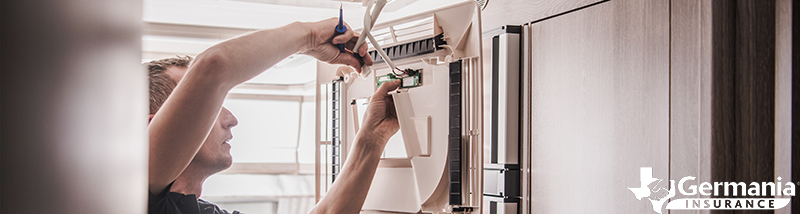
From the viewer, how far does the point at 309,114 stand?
2650mm

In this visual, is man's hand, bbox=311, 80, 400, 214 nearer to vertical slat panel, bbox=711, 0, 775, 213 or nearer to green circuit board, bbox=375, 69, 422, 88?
green circuit board, bbox=375, 69, 422, 88

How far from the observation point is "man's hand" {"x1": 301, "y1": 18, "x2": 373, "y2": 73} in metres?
0.96

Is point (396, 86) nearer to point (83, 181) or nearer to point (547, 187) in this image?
point (547, 187)

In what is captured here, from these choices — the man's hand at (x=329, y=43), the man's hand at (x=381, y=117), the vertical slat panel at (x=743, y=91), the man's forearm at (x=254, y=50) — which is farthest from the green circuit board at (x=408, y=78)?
the vertical slat panel at (x=743, y=91)

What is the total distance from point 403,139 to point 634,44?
0.56 m

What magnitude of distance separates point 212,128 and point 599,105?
35.8 inches

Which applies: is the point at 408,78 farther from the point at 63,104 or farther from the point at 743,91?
the point at 63,104

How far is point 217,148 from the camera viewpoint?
1170 millimetres

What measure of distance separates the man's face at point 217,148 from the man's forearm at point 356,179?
0.25 metres

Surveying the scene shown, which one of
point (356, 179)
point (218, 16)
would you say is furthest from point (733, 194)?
point (218, 16)

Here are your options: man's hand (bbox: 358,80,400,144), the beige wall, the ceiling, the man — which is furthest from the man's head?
the beige wall

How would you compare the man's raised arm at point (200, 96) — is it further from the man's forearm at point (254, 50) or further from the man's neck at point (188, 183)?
the man's neck at point (188, 183)

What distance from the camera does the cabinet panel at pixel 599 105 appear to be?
1046mm

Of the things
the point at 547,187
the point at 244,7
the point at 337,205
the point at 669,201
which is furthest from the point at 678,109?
the point at 244,7
